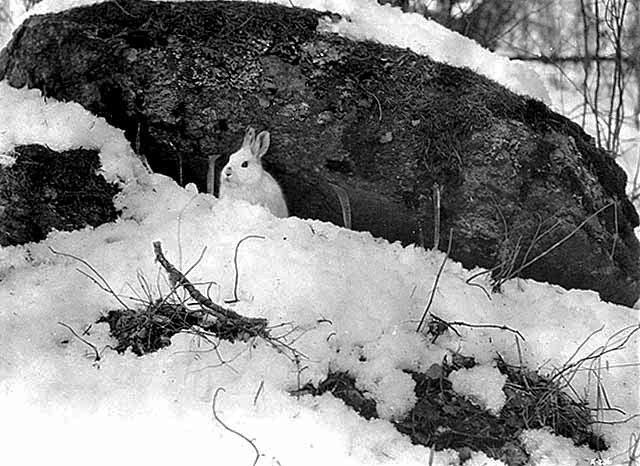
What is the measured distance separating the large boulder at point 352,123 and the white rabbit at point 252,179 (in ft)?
0.51

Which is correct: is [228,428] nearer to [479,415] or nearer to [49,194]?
[479,415]

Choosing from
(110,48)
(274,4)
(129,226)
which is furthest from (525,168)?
(110,48)

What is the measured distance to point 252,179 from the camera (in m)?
3.40

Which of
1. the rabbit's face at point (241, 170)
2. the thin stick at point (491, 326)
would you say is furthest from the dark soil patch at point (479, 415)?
the rabbit's face at point (241, 170)

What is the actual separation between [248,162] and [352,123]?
55 centimetres

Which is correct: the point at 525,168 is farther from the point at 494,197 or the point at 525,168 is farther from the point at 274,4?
the point at 274,4

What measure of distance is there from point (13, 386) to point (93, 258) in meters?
0.72

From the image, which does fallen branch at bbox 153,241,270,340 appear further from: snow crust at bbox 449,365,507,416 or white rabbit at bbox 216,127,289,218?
white rabbit at bbox 216,127,289,218

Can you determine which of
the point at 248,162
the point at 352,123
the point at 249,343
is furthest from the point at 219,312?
the point at 352,123

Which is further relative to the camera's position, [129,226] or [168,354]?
[129,226]

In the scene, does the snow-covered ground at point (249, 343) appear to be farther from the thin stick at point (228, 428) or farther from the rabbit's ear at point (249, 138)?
the rabbit's ear at point (249, 138)

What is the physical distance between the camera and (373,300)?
2.84 m

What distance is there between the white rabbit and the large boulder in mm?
154

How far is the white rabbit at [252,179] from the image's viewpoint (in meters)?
3.39
